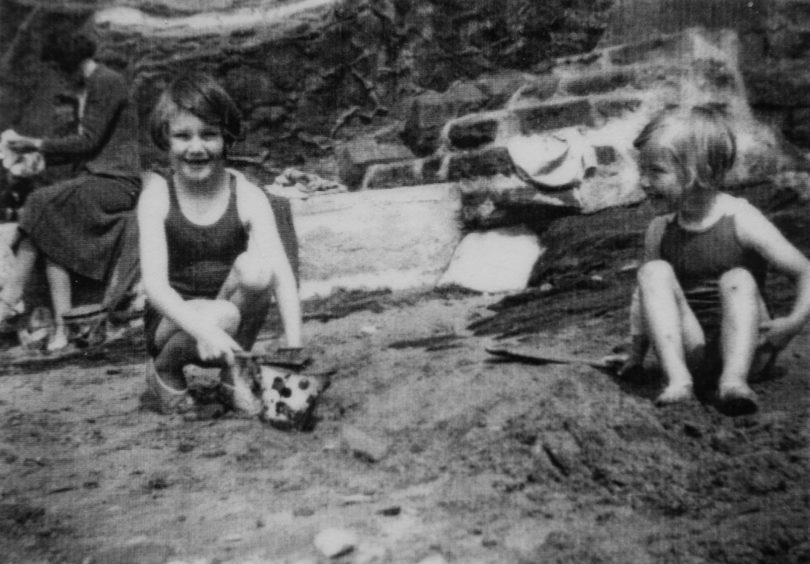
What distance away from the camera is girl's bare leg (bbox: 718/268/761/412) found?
6.89 ft

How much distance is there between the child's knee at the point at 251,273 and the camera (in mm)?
2650

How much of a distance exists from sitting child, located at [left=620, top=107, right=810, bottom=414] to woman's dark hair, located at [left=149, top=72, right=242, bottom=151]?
1.20 meters

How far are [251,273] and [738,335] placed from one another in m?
1.32

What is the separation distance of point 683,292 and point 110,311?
2693mm

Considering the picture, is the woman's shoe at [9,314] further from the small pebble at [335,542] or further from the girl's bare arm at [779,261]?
the girl's bare arm at [779,261]

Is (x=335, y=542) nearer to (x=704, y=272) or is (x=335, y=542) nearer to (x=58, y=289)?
(x=704, y=272)

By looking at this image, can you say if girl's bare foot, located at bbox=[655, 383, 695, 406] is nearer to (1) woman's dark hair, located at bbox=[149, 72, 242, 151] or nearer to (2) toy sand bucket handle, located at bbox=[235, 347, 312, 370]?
(2) toy sand bucket handle, located at bbox=[235, 347, 312, 370]

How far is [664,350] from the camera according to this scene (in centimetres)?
222

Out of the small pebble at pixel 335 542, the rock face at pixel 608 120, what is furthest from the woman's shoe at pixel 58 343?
the small pebble at pixel 335 542

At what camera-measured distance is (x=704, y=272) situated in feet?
7.58

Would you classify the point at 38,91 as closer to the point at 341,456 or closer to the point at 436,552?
the point at 341,456

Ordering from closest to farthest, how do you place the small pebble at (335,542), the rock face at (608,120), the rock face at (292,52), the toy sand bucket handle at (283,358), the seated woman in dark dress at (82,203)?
1. the small pebble at (335,542)
2. the toy sand bucket handle at (283,358)
3. the rock face at (608,120)
4. the seated woman in dark dress at (82,203)
5. the rock face at (292,52)

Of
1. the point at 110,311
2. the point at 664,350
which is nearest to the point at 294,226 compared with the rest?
the point at 110,311

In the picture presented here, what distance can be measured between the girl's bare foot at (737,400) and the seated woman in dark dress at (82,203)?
3.00 metres
